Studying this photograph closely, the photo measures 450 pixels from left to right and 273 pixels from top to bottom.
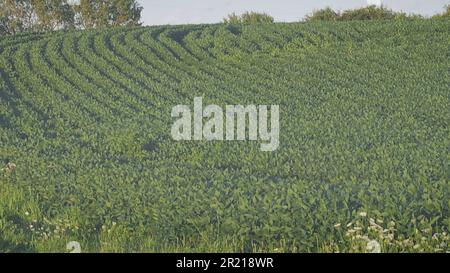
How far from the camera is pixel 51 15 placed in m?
76.9

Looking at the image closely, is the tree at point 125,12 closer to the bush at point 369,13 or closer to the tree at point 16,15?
the tree at point 16,15

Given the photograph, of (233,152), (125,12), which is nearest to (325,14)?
(125,12)

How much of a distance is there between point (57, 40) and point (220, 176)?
34.0 metres

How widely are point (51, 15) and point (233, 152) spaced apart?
222 ft

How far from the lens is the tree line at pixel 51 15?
7575 centimetres

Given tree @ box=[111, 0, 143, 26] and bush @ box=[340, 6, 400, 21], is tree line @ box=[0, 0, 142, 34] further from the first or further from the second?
bush @ box=[340, 6, 400, 21]

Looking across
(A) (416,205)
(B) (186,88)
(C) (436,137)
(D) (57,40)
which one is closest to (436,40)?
(B) (186,88)

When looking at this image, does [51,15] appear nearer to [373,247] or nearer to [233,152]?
[233,152]

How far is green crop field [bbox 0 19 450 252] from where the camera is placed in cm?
840

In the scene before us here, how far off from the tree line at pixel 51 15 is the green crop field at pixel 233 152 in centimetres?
4058

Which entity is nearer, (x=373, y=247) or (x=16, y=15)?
(x=373, y=247)

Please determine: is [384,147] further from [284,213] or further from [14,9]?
[14,9]

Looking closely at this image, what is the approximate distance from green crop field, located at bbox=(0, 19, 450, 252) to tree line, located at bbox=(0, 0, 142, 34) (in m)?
40.6

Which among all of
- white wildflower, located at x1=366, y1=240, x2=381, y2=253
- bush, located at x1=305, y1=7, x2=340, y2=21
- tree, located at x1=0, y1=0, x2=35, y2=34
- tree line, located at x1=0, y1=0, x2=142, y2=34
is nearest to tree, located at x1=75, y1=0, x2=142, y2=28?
tree line, located at x1=0, y1=0, x2=142, y2=34
